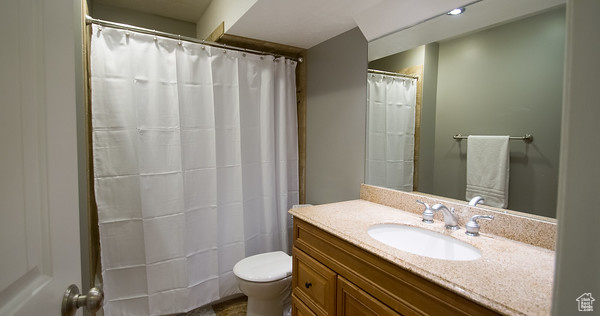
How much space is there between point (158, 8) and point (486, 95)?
108 inches

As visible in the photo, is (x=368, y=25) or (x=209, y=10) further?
(x=209, y=10)

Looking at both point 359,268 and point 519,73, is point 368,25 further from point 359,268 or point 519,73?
point 359,268

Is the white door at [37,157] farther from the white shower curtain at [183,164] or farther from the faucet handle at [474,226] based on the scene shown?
the faucet handle at [474,226]

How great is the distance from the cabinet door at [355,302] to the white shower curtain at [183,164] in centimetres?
123

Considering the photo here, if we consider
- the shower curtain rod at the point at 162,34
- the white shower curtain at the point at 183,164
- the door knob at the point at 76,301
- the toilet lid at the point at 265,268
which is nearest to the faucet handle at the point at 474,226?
the toilet lid at the point at 265,268

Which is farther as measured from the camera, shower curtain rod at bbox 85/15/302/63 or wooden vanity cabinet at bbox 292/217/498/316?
shower curtain rod at bbox 85/15/302/63

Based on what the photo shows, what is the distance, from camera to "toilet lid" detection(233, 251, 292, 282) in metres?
1.74

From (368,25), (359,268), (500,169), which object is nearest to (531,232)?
(500,169)

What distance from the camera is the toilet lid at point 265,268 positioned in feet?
5.72

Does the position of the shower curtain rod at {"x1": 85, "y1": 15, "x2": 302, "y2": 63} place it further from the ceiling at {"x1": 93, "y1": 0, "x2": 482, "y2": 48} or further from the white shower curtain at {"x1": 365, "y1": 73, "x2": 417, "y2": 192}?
the white shower curtain at {"x1": 365, "y1": 73, "x2": 417, "y2": 192}

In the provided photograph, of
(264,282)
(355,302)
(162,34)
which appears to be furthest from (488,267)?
(162,34)

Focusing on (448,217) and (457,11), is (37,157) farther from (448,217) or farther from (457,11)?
(457,11)

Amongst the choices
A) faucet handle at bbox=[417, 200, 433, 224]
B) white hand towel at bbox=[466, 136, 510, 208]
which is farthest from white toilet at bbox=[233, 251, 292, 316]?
white hand towel at bbox=[466, 136, 510, 208]

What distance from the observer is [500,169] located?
122 cm
